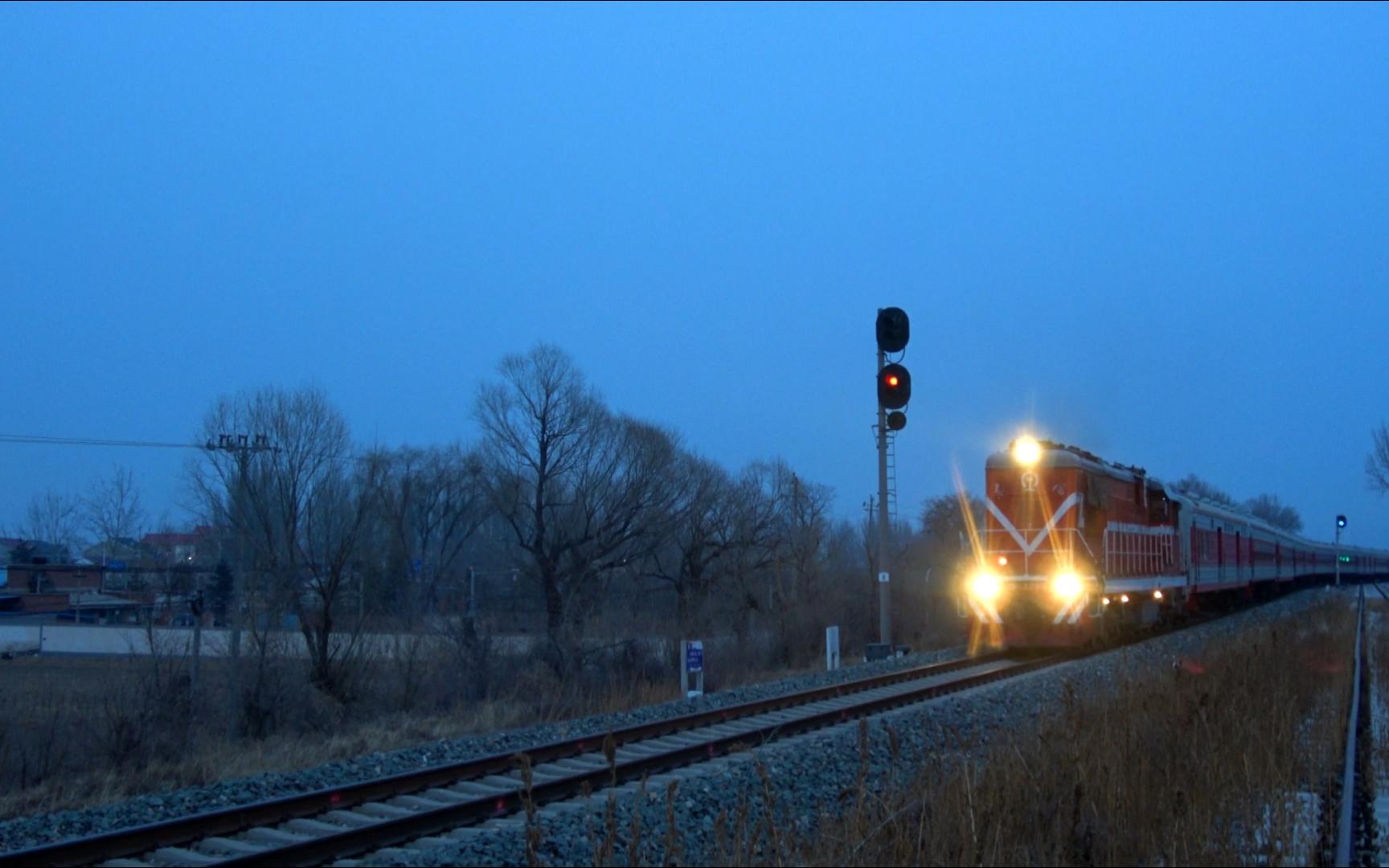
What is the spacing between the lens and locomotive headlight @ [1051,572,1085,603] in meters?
20.3

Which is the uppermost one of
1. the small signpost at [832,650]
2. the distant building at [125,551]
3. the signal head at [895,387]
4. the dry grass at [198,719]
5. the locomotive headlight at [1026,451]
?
the signal head at [895,387]

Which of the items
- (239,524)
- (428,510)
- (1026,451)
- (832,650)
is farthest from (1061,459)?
(428,510)

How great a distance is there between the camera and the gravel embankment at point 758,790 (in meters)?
7.40

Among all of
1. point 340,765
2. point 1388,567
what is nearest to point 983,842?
point 340,765

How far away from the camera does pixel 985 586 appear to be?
2142cm

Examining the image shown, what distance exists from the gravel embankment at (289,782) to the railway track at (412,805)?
0.81 meters

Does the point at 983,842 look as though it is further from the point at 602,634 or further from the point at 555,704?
the point at 602,634

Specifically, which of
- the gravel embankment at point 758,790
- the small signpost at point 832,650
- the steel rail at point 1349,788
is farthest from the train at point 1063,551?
the steel rail at point 1349,788

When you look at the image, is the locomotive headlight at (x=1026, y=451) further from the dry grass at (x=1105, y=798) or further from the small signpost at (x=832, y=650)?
the dry grass at (x=1105, y=798)

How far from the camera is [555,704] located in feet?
59.0

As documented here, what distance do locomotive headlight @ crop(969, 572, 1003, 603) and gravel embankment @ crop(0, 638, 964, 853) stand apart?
7.35m

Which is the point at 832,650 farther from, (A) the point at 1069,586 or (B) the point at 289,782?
(B) the point at 289,782

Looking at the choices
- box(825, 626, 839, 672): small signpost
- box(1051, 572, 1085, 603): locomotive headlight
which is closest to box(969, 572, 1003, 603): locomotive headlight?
box(1051, 572, 1085, 603): locomotive headlight

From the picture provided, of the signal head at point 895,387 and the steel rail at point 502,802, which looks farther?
the signal head at point 895,387
